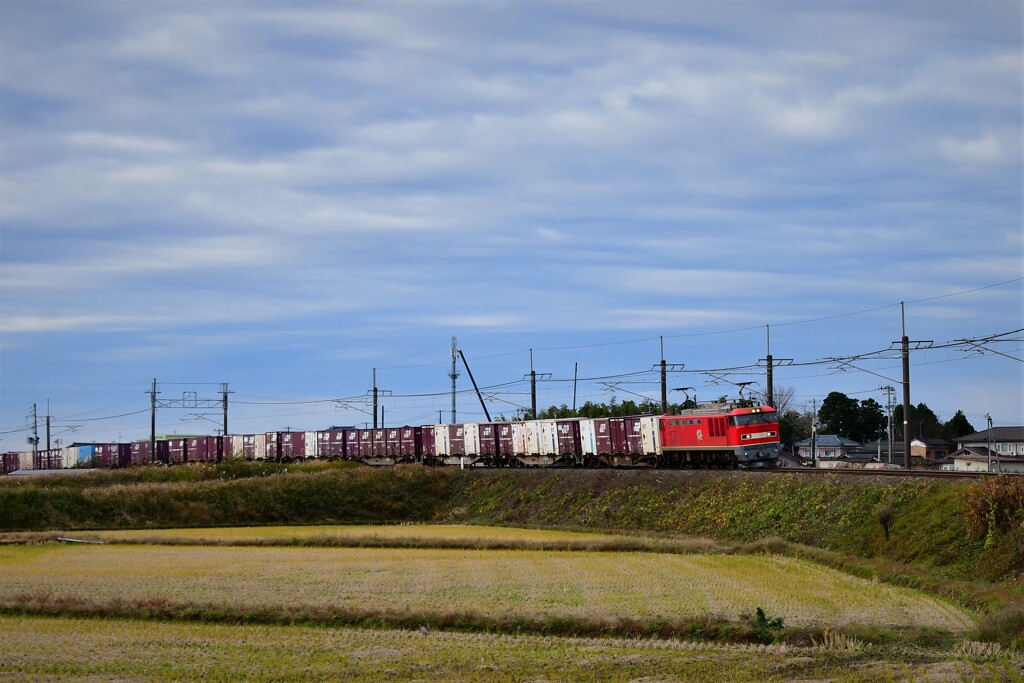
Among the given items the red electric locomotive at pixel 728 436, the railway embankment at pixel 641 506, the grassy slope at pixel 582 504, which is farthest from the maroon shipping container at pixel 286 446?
the red electric locomotive at pixel 728 436

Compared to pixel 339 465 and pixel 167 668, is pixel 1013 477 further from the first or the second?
pixel 339 465

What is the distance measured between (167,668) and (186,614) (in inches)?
270

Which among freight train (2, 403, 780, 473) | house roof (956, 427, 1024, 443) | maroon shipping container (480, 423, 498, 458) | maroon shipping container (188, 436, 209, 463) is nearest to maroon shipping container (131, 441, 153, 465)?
freight train (2, 403, 780, 473)

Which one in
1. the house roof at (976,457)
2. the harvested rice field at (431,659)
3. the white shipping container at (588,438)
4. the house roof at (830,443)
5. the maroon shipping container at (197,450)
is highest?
the white shipping container at (588,438)

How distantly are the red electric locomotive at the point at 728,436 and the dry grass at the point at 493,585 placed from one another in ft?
52.5

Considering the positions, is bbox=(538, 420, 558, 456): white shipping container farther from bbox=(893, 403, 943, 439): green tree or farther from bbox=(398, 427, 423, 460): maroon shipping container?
bbox=(893, 403, 943, 439): green tree

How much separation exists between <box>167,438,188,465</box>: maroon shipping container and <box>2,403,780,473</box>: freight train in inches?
3.8

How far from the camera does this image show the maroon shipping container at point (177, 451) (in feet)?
328

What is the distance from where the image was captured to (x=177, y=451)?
100688 mm

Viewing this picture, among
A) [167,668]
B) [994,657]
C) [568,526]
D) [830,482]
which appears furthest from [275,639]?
[568,526]

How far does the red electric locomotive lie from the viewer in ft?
177

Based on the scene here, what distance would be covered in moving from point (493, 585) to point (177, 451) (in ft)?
253

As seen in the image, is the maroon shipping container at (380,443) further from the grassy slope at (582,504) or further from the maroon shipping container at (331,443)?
the grassy slope at (582,504)

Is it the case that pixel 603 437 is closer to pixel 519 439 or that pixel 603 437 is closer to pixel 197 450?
pixel 519 439
